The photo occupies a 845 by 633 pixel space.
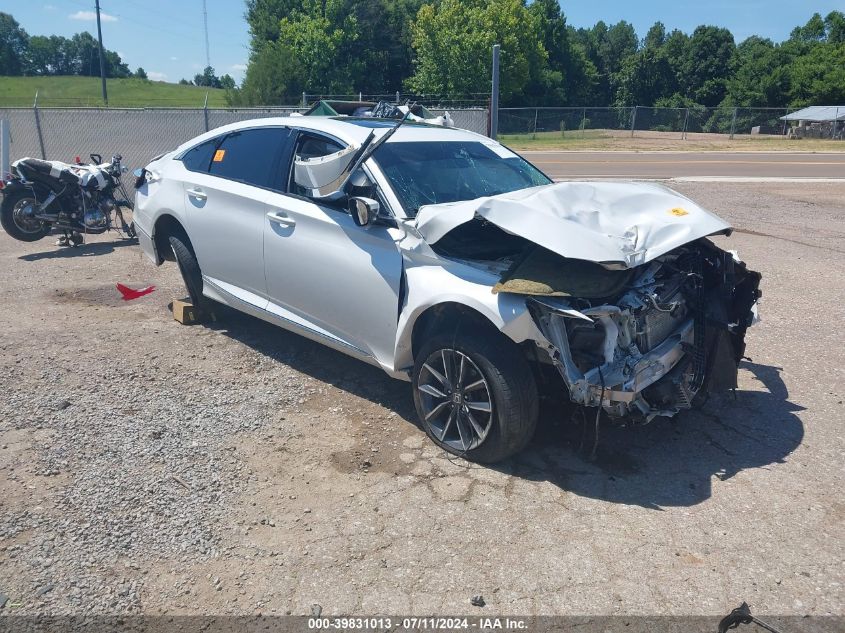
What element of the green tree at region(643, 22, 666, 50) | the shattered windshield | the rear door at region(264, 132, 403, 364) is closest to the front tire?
the rear door at region(264, 132, 403, 364)

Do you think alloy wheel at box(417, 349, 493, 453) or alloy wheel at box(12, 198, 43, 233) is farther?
alloy wheel at box(12, 198, 43, 233)

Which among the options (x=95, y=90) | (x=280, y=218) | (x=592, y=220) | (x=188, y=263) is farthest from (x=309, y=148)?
(x=95, y=90)

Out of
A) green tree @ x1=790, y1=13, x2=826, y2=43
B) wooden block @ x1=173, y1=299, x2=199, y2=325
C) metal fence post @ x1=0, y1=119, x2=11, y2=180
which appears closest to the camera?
wooden block @ x1=173, y1=299, x2=199, y2=325

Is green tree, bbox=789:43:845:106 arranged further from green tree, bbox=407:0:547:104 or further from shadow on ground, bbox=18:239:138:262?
shadow on ground, bbox=18:239:138:262

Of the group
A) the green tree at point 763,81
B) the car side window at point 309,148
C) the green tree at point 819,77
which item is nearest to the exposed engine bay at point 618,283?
the car side window at point 309,148

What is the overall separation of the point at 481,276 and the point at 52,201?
8.31 meters

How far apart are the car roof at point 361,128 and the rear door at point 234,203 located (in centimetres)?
9

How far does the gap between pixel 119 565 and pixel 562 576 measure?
2.04m

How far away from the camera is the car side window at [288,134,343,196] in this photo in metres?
4.98

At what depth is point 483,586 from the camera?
3.08 metres

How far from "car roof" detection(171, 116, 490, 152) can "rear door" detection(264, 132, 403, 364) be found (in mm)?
95

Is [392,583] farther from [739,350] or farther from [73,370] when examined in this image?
[73,370]

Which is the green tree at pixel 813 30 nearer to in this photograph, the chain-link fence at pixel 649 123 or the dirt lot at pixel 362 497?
the chain-link fence at pixel 649 123

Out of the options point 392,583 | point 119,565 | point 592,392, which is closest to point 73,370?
point 119,565
